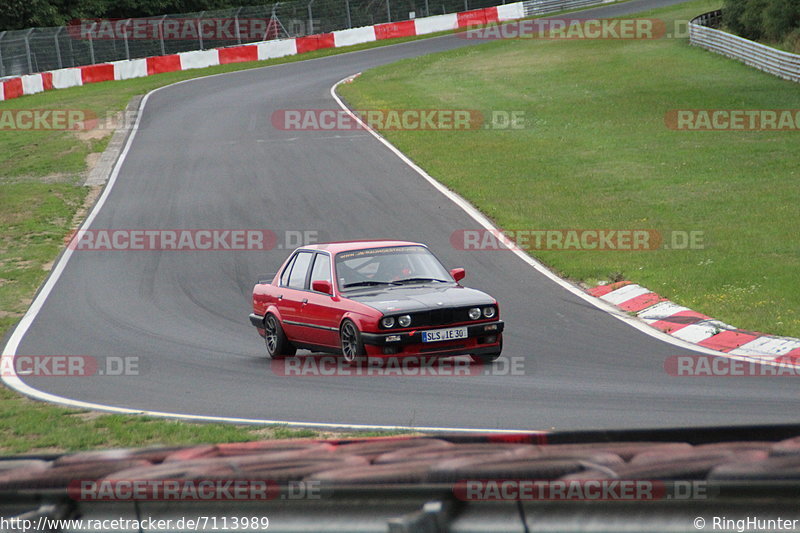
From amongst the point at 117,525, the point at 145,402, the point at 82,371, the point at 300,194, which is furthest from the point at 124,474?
the point at 300,194

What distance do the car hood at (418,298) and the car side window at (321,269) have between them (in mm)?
602

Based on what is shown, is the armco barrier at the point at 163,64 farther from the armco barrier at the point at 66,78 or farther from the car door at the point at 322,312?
the car door at the point at 322,312

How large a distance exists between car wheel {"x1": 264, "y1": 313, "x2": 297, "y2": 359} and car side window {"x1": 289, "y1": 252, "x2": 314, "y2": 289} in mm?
488

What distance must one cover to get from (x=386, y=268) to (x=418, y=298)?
3.23 feet

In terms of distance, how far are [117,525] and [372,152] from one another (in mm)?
23427

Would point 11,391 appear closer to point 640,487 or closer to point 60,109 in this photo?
point 640,487

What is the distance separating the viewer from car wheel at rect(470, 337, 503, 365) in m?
10.3

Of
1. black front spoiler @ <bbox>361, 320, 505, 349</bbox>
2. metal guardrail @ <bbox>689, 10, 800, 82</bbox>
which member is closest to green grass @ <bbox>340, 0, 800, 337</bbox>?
metal guardrail @ <bbox>689, 10, 800, 82</bbox>

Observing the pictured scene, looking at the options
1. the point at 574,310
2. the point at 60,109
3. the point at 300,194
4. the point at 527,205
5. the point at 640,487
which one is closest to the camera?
the point at 640,487

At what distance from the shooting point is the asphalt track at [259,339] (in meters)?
8.16

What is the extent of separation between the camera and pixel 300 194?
22656mm

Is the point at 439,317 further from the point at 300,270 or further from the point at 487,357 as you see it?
the point at 300,270

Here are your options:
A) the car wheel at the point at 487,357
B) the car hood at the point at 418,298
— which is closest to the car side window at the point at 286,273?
the car hood at the point at 418,298

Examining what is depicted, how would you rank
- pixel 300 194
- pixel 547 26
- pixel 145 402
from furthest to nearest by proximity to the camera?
pixel 547 26, pixel 300 194, pixel 145 402
